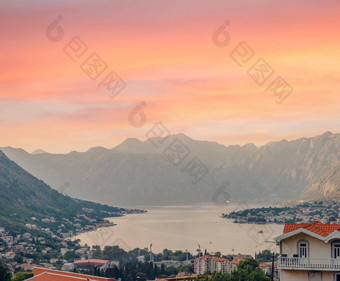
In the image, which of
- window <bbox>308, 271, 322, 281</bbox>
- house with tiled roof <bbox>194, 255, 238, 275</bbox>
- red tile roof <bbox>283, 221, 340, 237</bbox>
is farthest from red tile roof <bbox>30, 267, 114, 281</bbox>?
house with tiled roof <bbox>194, 255, 238, 275</bbox>

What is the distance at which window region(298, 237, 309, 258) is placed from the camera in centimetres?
2056

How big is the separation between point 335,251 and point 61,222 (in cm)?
18332

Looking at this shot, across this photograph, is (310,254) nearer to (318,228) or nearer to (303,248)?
(303,248)

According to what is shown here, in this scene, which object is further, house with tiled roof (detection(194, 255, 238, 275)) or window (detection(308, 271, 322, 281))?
house with tiled roof (detection(194, 255, 238, 275))

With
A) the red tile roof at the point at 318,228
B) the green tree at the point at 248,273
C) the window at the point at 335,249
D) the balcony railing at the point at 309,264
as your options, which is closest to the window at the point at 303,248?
the balcony railing at the point at 309,264

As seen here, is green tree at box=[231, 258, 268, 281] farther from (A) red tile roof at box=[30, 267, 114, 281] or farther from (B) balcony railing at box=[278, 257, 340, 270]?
(B) balcony railing at box=[278, 257, 340, 270]

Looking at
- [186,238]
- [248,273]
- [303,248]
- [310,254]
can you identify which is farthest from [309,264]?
[186,238]

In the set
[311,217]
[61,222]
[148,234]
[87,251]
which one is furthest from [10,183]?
[311,217]

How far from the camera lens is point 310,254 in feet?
67.2

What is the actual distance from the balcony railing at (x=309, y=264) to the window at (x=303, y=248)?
266 mm

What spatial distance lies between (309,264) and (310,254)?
37 cm

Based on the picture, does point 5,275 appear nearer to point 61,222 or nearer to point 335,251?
point 335,251

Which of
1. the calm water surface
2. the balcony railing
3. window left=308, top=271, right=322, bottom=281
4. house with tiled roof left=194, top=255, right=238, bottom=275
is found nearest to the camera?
the balcony railing

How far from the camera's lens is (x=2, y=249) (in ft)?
422
